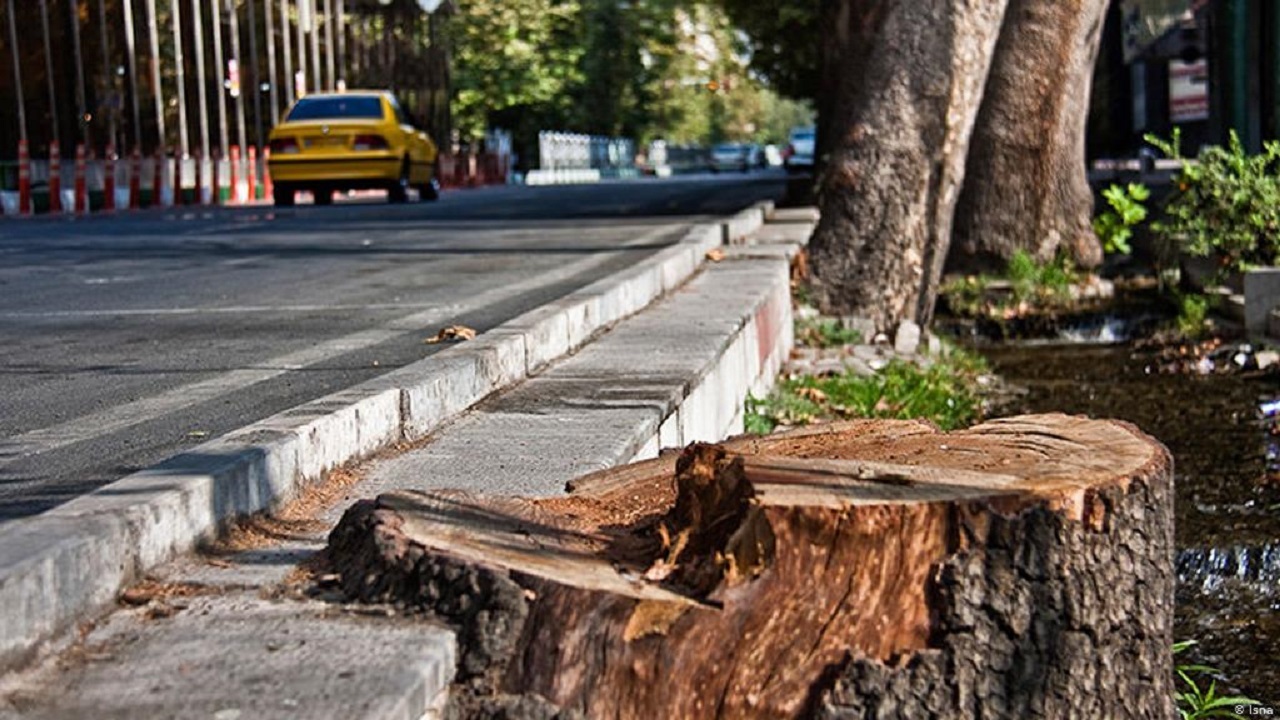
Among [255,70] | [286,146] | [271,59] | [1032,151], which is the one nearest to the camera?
[1032,151]

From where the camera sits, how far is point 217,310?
1004 centimetres

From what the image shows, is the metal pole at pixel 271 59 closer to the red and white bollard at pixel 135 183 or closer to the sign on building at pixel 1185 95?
the red and white bollard at pixel 135 183

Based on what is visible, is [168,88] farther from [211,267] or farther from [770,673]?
[770,673]

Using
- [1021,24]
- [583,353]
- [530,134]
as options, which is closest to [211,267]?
[583,353]

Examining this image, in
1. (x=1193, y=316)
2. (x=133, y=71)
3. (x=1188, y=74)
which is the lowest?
(x=1193, y=316)

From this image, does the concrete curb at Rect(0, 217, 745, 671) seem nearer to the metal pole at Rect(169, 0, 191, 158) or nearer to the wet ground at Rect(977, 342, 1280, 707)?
the wet ground at Rect(977, 342, 1280, 707)

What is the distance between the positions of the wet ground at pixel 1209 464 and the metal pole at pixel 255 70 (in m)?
29.4

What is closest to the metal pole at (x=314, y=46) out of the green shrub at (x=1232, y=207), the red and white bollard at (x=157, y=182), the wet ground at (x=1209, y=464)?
the red and white bollard at (x=157, y=182)

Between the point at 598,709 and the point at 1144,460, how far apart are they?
1.30 metres

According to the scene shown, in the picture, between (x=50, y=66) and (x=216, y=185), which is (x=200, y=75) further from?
(x=216, y=185)

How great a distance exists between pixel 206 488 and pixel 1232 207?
12723 millimetres

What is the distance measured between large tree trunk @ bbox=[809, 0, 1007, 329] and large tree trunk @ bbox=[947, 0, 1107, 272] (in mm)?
4784

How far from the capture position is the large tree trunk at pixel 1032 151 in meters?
18.2

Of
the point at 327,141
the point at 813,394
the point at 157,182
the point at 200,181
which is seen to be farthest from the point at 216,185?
the point at 813,394
